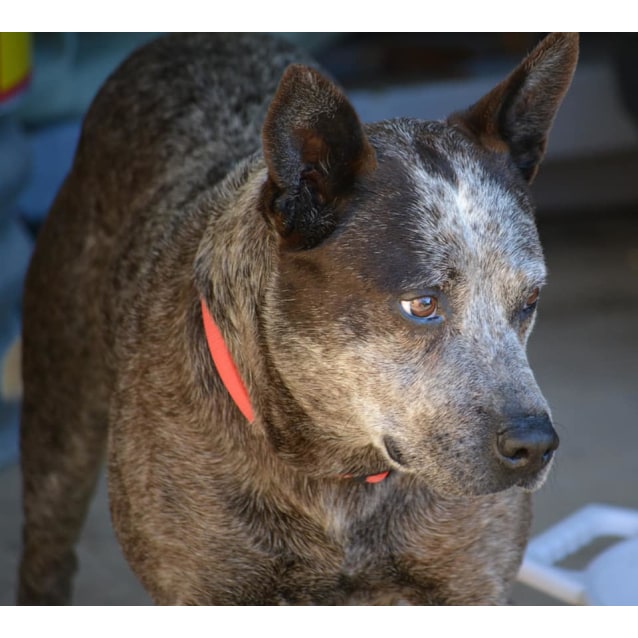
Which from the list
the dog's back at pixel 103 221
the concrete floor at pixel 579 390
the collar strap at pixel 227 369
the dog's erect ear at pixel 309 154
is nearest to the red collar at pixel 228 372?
the collar strap at pixel 227 369

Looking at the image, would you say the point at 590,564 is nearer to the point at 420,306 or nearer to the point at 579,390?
the point at 420,306

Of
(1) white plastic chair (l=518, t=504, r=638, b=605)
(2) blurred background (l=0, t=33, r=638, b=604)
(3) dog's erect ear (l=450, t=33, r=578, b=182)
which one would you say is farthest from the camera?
(2) blurred background (l=0, t=33, r=638, b=604)

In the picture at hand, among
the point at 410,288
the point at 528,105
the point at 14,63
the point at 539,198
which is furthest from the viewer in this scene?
the point at 539,198

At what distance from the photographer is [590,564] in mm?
3291

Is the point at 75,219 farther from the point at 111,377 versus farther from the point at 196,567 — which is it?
the point at 196,567

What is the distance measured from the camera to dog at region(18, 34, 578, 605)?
233cm

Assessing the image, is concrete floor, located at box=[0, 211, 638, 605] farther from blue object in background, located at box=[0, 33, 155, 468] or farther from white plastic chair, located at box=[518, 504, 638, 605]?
blue object in background, located at box=[0, 33, 155, 468]

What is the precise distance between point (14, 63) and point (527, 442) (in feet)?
8.74

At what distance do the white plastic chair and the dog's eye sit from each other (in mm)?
1068

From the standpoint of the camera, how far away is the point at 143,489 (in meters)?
2.70

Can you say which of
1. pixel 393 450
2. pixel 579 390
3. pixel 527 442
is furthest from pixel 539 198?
pixel 527 442

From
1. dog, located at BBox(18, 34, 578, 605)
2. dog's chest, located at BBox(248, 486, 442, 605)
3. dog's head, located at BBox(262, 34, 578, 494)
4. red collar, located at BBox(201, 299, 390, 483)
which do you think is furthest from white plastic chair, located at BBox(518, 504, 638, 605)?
dog's head, located at BBox(262, 34, 578, 494)

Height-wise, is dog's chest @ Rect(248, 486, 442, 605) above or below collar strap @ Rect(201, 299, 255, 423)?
below
